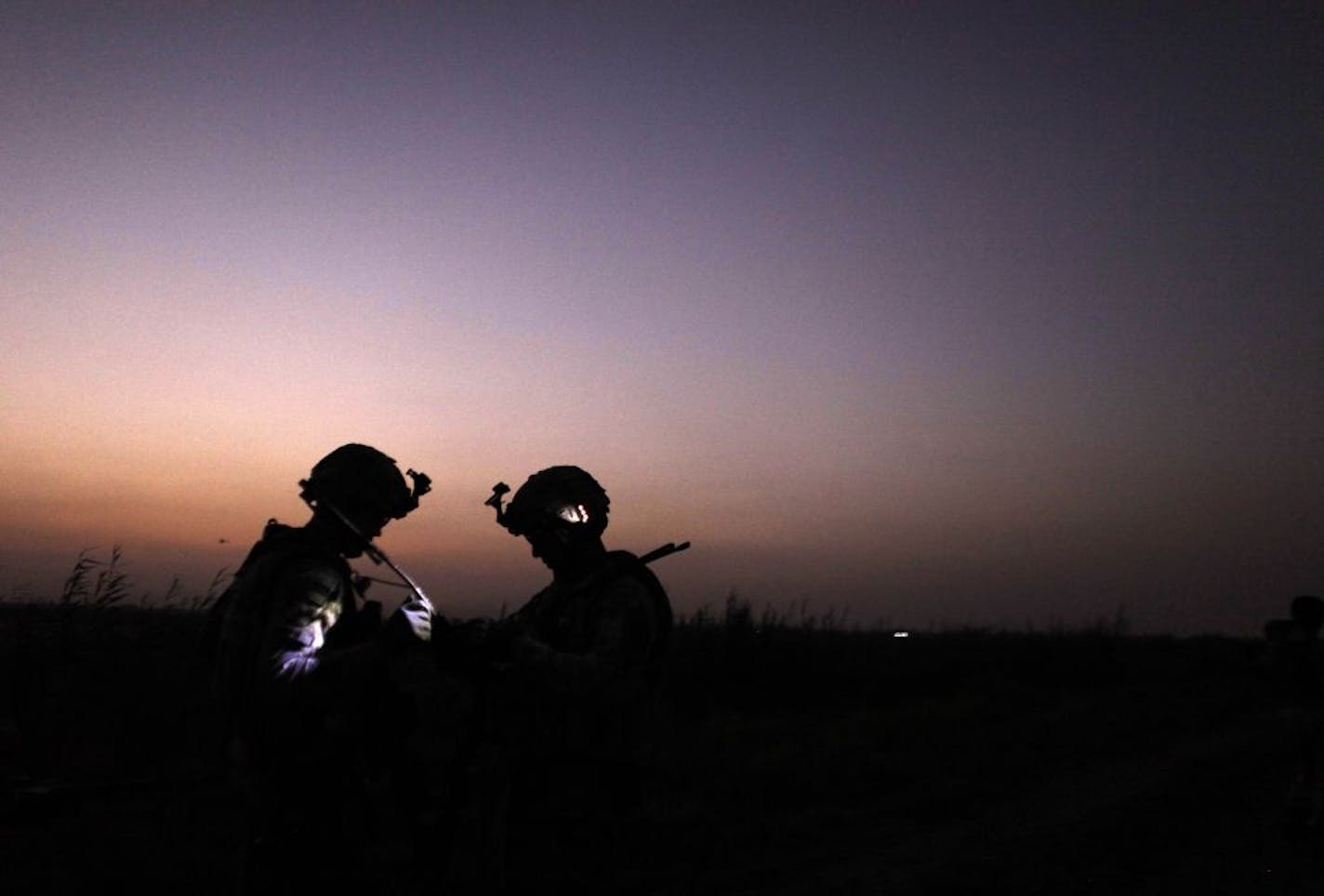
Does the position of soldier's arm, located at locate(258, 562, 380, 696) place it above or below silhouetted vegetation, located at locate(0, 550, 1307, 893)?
above

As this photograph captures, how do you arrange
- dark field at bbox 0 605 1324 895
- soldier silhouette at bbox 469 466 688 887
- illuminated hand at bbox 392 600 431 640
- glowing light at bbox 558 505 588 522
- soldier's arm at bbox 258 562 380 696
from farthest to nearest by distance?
dark field at bbox 0 605 1324 895 → glowing light at bbox 558 505 588 522 → soldier silhouette at bbox 469 466 688 887 → illuminated hand at bbox 392 600 431 640 → soldier's arm at bbox 258 562 380 696

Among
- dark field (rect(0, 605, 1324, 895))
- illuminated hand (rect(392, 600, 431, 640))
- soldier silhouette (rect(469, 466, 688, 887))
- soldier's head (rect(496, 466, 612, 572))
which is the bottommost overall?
dark field (rect(0, 605, 1324, 895))

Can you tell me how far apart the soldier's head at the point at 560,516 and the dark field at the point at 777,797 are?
4.04 ft

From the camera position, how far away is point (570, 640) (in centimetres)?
439

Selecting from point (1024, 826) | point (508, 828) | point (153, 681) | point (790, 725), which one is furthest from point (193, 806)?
point (790, 725)

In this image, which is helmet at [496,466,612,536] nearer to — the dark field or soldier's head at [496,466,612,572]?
soldier's head at [496,466,612,572]

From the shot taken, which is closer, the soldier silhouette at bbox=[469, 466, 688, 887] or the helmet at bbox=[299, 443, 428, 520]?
the soldier silhouette at bbox=[469, 466, 688, 887]

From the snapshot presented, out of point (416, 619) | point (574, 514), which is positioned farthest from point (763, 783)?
point (416, 619)

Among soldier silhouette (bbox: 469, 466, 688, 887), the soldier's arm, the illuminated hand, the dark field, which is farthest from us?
the dark field

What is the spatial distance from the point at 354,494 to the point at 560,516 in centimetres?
91

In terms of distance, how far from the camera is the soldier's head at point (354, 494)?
13.9 feet

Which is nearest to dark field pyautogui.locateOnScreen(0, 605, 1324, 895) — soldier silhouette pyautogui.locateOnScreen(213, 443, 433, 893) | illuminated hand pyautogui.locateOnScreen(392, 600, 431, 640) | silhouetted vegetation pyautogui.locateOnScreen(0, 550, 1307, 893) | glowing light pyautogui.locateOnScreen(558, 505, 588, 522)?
silhouetted vegetation pyautogui.locateOnScreen(0, 550, 1307, 893)

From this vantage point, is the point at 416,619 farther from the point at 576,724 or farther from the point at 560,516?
the point at 560,516

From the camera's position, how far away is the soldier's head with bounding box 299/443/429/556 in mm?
4250
